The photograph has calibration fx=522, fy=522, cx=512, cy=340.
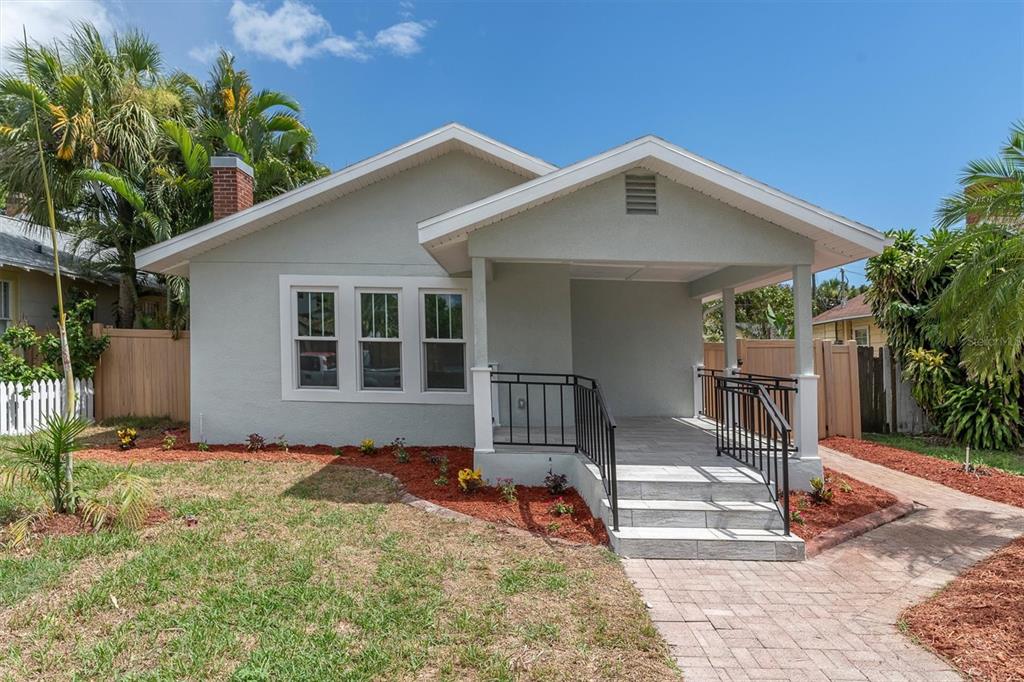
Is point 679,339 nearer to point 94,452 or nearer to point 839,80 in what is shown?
point 839,80

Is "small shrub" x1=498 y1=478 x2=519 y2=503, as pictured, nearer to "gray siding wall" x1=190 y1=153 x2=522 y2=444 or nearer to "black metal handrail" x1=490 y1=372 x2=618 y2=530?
"black metal handrail" x1=490 y1=372 x2=618 y2=530

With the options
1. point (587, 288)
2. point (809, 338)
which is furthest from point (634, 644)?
point (587, 288)

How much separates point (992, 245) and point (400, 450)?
784 cm

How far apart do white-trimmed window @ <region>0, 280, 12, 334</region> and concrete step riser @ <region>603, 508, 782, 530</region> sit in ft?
48.5

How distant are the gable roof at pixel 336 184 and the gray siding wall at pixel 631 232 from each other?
2254mm

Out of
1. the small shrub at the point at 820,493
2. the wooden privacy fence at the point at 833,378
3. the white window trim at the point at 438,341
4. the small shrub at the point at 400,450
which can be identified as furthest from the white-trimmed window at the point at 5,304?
the small shrub at the point at 820,493

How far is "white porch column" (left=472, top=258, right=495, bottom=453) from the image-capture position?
6379 mm

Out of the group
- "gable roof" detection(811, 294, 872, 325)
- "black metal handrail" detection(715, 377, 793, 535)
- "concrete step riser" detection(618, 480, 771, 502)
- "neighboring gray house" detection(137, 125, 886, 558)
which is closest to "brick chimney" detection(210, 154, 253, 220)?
"neighboring gray house" detection(137, 125, 886, 558)

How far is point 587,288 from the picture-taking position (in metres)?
9.67

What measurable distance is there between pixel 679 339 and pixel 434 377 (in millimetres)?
4558

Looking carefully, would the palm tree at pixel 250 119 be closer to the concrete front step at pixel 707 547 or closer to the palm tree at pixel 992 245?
the concrete front step at pixel 707 547

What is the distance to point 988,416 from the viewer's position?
30.4 feet

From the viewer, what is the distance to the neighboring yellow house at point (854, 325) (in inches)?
846

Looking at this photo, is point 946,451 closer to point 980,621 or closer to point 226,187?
point 980,621
